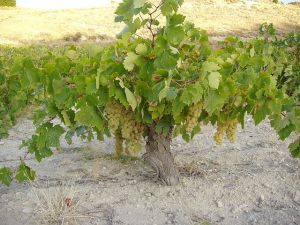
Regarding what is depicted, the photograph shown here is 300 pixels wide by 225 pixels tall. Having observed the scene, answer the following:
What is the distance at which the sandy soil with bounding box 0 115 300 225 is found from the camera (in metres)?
3.80

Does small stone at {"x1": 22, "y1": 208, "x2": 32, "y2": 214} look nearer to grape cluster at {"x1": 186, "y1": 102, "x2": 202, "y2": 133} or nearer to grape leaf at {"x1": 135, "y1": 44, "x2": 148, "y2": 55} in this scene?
grape cluster at {"x1": 186, "y1": 102, "x2": 202, "y2": 133}

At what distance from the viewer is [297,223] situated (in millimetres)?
3758

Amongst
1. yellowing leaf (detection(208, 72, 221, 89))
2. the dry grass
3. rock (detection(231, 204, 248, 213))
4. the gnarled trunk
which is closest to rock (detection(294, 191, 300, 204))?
rock (detection(231, 204, 248, 213))

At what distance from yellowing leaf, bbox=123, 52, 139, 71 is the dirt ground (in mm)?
1179

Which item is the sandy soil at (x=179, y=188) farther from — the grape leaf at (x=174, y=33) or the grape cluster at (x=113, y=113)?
the grape leaf at (x=174, y=33)

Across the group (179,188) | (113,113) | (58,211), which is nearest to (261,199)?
(179,188)

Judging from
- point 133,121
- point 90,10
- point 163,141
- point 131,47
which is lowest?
point 90,10

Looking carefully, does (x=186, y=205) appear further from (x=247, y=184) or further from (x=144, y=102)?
(x=144, y=102)

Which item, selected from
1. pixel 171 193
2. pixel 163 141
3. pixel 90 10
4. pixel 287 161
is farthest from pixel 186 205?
pixel 90 10

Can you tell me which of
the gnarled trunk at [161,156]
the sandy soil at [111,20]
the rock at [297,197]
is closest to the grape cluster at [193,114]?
the gnarled trunk at [161,156]

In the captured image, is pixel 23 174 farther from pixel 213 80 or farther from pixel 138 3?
pixel 138 3

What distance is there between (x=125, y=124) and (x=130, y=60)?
713mm

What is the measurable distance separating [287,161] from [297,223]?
1.14m

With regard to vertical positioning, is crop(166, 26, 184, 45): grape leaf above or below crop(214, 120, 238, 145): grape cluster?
above
